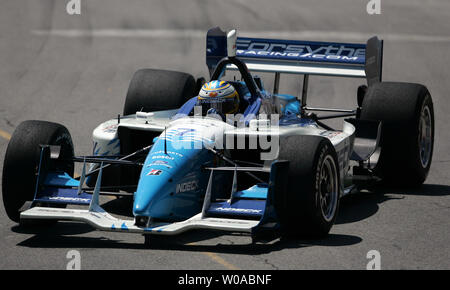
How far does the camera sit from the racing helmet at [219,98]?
9.80 meters

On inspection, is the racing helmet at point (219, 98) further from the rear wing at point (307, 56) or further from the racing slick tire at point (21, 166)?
the rear wing at point (307, 56)

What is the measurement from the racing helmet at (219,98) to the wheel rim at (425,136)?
2.74 meters

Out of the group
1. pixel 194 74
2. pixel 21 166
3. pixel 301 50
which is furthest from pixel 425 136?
pixel 194 74

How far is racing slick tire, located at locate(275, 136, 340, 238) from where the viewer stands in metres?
8.25

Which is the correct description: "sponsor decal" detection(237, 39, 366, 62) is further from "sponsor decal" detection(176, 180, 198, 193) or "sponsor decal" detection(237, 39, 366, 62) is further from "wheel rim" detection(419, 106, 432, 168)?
"sponsor decal" detection(176, 180, 198, 193)

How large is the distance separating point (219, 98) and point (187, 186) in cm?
155

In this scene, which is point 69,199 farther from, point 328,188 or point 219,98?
Answer: point 328,188

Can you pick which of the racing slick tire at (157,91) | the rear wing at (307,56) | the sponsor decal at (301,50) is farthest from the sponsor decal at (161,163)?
the sponsor decal at (301,50)

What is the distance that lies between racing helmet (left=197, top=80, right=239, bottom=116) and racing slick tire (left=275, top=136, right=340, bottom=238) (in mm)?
1344

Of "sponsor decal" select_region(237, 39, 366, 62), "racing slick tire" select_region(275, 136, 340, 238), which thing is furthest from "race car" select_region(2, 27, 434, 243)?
"sponsor decal" select_region(237, 39, 366, 62)

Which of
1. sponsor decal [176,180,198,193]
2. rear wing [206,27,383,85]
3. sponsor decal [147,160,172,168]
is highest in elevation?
rear wing [206,27,383,85]

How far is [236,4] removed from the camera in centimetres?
2564

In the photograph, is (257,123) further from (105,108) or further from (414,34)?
(414,34)
